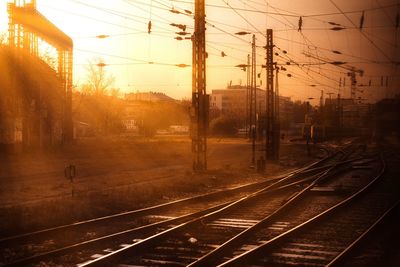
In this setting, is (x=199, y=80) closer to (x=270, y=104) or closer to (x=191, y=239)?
(x=270, y=104)

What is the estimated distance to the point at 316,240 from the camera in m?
12.3

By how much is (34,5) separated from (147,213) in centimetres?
3406

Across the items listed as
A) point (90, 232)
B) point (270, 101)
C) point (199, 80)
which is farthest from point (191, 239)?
point (270, 101)

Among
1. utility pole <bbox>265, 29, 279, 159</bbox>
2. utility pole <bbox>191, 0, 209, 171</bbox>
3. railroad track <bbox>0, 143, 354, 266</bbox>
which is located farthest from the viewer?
utility pole <bbox>265, 29, 279, 159</bbox>

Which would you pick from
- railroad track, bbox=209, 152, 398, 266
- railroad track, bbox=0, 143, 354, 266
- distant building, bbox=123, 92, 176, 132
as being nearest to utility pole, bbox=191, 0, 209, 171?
railroad track, bbox=0, 143, 354, 266

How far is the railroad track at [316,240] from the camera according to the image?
33.2 feet

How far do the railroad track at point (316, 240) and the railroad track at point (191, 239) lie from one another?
69 centimetres

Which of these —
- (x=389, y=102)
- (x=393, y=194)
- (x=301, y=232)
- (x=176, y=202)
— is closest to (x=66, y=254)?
(x=301, y=232)

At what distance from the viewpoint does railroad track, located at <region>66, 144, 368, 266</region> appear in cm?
1003

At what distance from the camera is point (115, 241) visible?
11758 mm

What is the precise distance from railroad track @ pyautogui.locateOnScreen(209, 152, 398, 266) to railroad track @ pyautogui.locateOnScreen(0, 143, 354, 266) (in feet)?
9.36

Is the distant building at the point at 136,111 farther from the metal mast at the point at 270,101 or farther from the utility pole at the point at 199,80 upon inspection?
the utility pole at the point at 199,80

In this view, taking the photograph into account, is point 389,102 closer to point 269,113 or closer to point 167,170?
point 269,113

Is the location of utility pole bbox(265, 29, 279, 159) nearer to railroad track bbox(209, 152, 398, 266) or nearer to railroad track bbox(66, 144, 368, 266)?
railroad track bbox(209, 152, 398, 266)
